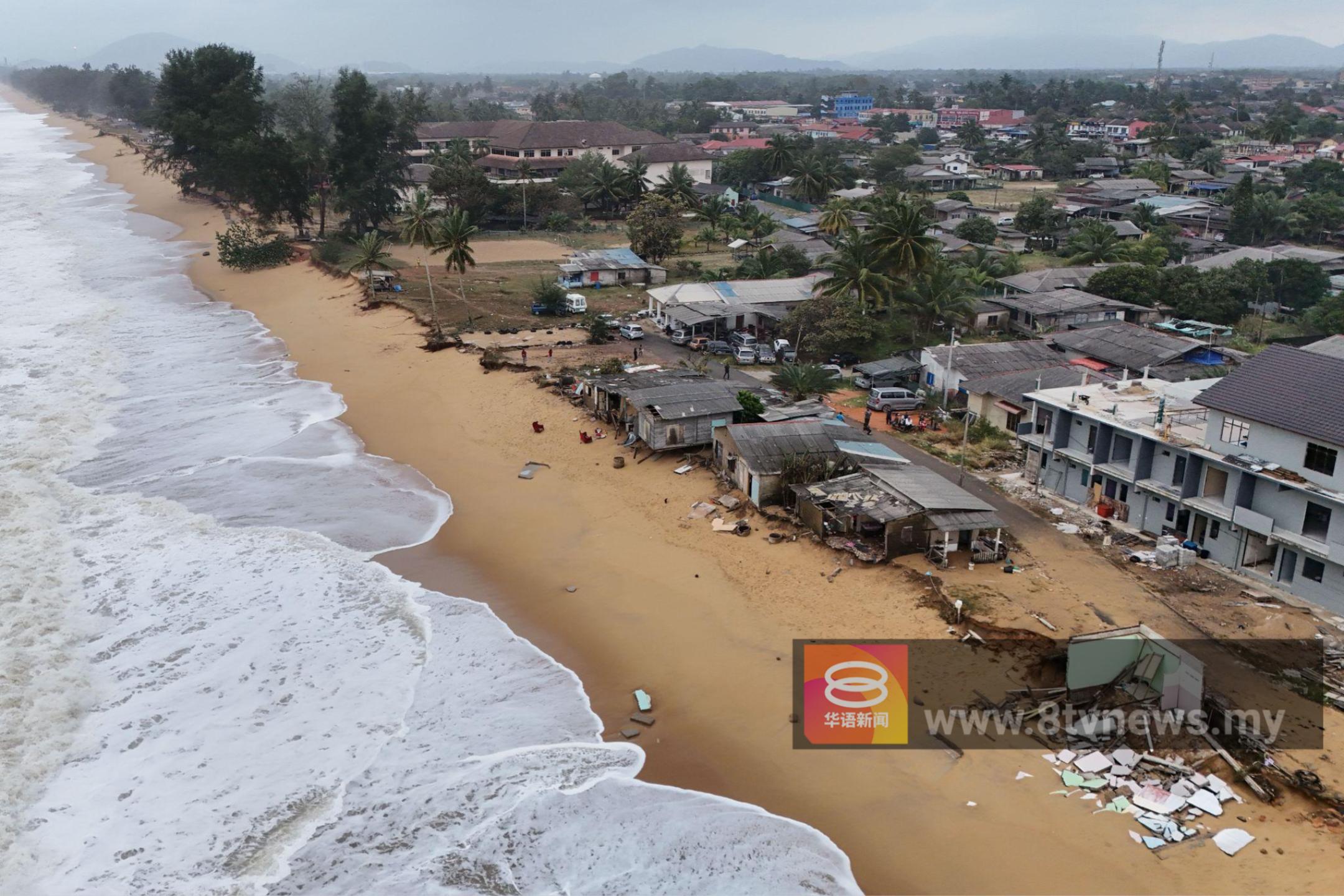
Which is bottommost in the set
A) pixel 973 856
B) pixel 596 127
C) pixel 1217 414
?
pixel 973 856

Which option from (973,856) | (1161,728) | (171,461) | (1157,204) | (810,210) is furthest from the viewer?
(810,210)

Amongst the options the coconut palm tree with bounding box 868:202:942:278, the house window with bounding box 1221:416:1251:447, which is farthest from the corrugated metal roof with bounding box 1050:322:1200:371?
the house window with bounding box 1221:416:1251:447

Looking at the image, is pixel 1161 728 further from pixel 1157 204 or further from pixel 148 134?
pixel 148 134

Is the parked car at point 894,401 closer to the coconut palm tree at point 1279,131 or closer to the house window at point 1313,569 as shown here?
the house window at point 1313,569

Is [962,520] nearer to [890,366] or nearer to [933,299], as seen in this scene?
[890,366]

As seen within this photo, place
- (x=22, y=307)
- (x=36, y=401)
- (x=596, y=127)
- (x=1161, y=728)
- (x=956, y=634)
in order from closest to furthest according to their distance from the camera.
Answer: (x=1161, y=728) → (x=956, y=634) → (x=36, y=401) → (x=22, y=307) → (x=596, y=127)

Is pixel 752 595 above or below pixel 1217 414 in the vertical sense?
below

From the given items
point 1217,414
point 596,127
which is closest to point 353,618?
point 1217,414
